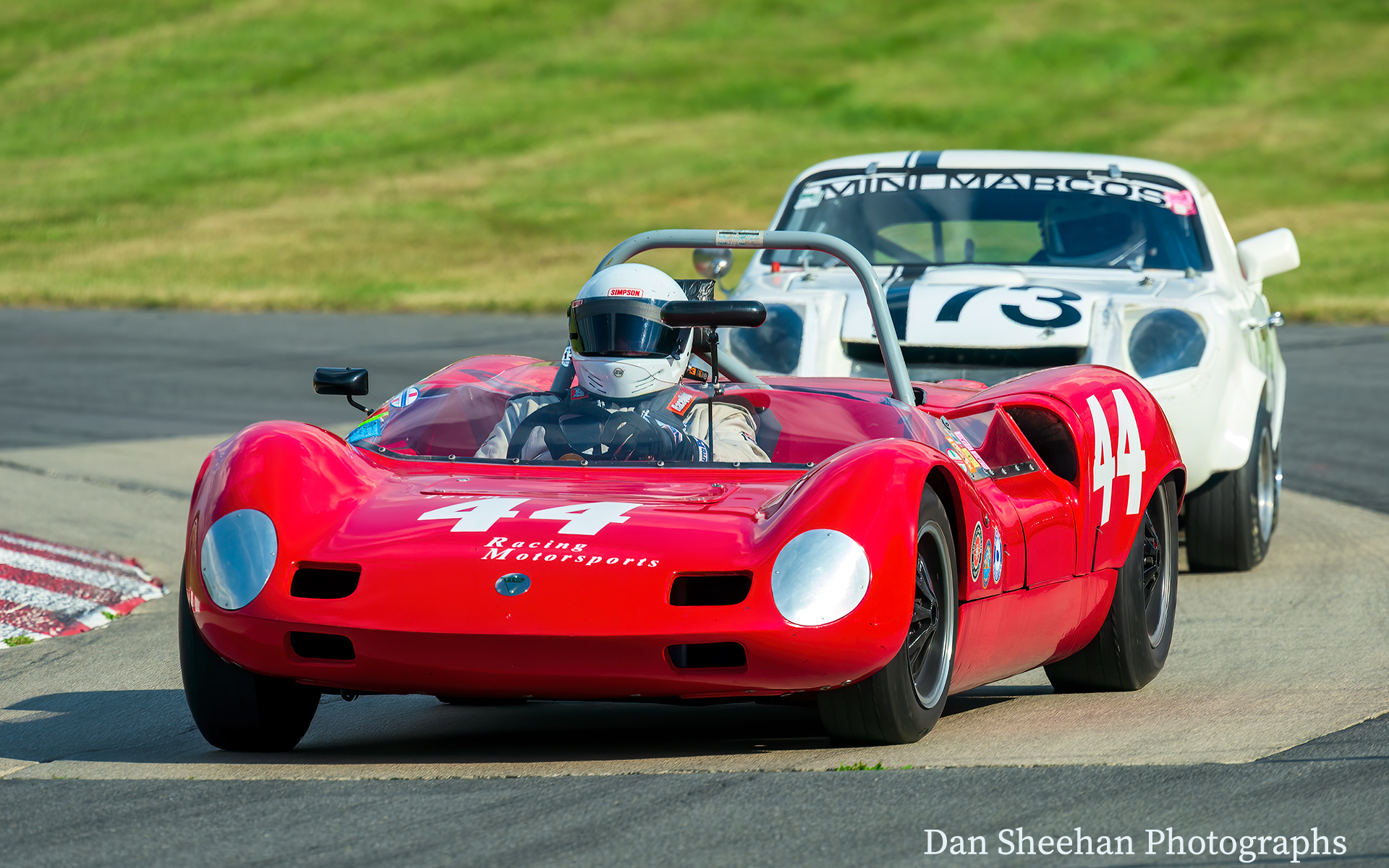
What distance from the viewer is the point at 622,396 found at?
219 inches

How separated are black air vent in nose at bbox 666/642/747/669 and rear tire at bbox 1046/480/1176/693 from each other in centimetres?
175

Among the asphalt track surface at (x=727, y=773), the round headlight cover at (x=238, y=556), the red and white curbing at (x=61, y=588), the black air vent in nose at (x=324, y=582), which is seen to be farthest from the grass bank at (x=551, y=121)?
the black air vent in nose at (x=324, y=582)

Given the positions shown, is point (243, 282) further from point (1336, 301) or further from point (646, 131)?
point (646, 131)

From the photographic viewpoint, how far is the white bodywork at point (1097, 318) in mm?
8203

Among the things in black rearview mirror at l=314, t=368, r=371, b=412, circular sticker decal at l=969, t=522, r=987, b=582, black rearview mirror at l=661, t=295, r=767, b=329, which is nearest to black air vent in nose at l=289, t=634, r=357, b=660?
black rearview mirror at l=314, t=368, r=371, b=412

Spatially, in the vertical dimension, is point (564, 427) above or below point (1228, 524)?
above

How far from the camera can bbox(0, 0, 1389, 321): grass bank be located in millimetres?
33844

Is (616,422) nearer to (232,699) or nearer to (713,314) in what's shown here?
(713,314)

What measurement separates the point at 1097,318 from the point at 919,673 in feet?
12.5

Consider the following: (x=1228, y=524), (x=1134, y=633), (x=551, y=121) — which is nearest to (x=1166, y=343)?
(x=1228, y=524)

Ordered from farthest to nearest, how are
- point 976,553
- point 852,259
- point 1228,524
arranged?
1. point 1228,524
2. point 852,259
3. point 976,553

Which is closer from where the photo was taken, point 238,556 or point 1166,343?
point 238,556

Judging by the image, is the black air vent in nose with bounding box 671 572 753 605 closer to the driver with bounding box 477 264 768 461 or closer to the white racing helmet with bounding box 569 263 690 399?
the driver with bounding box 477 264 768 461

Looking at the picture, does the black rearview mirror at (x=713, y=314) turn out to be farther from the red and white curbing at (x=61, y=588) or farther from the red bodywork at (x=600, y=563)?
the red and white curbing at (x=61, y=588)
